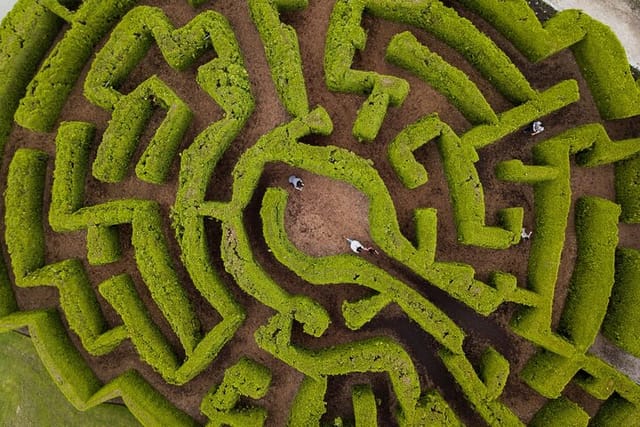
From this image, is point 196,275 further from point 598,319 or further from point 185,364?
point 598,319

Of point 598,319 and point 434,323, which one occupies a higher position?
point 598,319

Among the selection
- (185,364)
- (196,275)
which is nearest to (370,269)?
(196,275)

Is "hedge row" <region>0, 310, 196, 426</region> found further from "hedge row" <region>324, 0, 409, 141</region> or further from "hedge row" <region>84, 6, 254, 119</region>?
"hedge row" <region>324, 0, 409, 141</region>

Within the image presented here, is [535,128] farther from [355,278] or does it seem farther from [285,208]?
[285,208]

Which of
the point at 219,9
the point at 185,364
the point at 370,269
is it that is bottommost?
the point at 185,364

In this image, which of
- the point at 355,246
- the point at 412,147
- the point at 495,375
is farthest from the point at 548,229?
the point at 355,246

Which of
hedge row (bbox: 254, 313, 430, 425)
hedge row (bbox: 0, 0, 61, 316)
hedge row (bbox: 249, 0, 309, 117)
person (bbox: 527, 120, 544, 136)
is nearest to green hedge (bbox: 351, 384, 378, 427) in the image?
hedge row (bbox: 254, 313, 430, 425)
